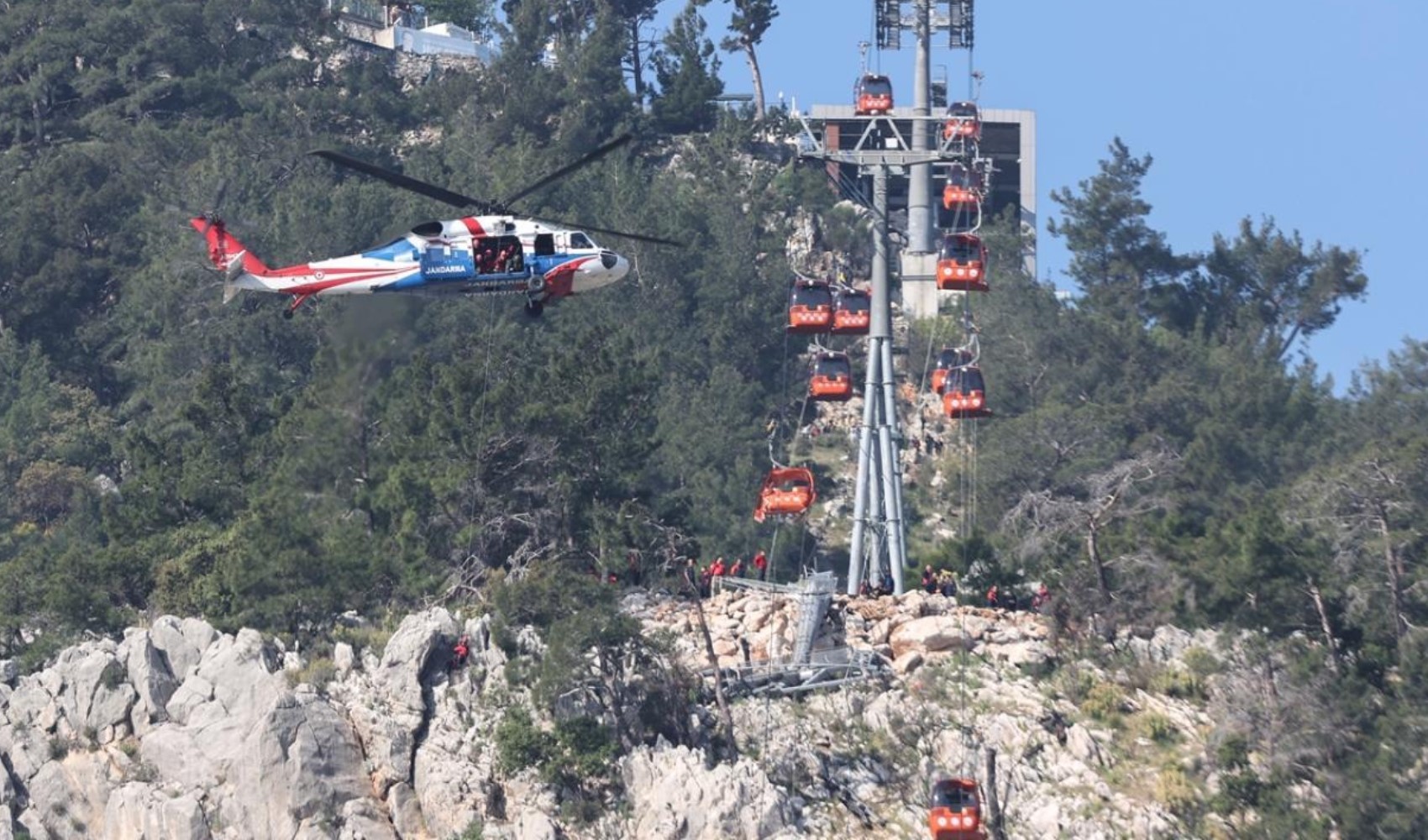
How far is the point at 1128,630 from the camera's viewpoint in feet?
233

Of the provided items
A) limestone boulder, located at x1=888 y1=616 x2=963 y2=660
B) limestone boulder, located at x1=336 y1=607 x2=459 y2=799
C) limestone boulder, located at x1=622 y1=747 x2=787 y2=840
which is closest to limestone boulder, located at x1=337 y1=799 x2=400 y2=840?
limestone boulder, located at x1=336 y1=607 x2=459 y2=799

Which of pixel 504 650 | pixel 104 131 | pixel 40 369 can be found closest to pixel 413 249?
pixel 504 650

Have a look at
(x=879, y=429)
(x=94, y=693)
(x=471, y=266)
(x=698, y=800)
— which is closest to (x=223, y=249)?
(x=471, y=266)

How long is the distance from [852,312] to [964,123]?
1644 inches

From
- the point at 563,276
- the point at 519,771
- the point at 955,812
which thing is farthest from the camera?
the point at 519,771

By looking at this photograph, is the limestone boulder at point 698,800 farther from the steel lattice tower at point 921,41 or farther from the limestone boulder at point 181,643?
the steel lattice tower at point 921,41

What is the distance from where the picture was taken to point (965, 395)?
77500 mm

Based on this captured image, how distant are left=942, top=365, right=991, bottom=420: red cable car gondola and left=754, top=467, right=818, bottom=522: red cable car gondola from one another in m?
4.53

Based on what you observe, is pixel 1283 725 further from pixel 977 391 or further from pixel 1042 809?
pixel 977 391

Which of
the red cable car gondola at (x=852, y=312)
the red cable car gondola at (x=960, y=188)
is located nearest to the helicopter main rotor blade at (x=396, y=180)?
the red cable car gondola at (x=852, y=312)

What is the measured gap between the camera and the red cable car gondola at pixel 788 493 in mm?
74062

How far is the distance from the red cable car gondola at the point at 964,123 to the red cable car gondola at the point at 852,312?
122ft

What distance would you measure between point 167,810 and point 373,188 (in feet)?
159

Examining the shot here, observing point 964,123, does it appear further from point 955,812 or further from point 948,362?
point 955,812
